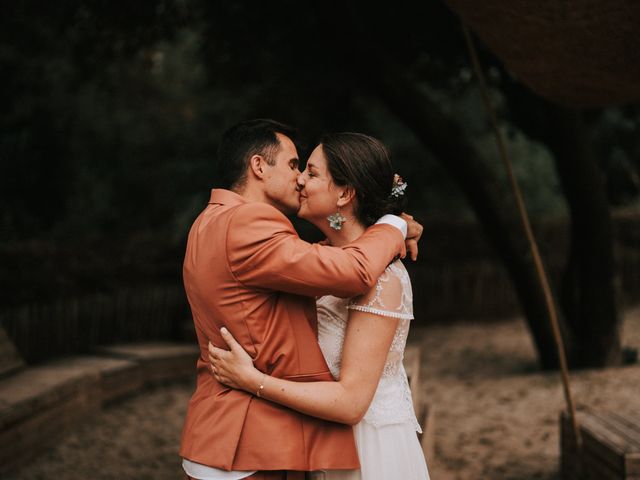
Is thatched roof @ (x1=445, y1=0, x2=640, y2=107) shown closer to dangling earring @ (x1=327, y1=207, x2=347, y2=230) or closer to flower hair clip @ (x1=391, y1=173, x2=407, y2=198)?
flower hair clip @ (x1=391, y1=173, x2=407, y2=198)

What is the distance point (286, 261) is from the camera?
2010 mm

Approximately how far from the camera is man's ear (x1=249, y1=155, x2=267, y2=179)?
2438 millimetres

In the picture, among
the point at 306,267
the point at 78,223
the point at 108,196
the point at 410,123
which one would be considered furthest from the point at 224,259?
the point at 108,196

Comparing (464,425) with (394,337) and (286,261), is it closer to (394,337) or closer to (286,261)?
(394,337)

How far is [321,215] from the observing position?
2.42 metres

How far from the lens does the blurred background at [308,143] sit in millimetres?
6742

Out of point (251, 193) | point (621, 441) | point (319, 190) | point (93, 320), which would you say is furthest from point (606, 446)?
point (93, 320)

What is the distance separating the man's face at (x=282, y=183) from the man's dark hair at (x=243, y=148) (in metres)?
0.03

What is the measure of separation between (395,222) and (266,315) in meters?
0.56

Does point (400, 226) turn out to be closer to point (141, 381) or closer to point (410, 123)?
point (410, 123)

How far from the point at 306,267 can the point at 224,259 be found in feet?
0.86

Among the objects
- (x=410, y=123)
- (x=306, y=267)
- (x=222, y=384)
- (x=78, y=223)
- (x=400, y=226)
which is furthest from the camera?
(x=78, y=223)

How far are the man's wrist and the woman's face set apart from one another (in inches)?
6.6

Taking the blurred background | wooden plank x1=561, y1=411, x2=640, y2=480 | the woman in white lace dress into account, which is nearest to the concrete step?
the blurred background
